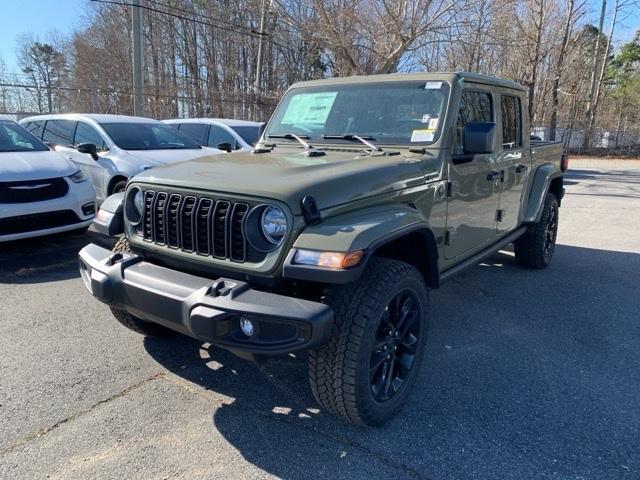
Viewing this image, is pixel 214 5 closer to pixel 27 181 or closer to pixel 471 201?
pixel 27 181

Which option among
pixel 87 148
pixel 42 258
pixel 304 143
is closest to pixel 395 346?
pixel 304 143

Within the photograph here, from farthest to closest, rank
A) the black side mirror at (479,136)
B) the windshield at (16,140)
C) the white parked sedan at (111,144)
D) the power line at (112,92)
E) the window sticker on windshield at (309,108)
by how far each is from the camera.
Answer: the power line at (112,92)
the white parked sedan at (111,144)
the windshield at (16,140)
the window sticker on windshield at (309,108)
the black side mirror at (479,136)

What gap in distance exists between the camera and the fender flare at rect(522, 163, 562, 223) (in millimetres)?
5078

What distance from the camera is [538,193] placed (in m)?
5.18

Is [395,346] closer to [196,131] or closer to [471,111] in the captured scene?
[471,111]

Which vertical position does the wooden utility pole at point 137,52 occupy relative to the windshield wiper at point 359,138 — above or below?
above

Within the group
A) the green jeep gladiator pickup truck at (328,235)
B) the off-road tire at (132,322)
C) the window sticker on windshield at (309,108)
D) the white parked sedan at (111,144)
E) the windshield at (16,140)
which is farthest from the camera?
the white parked sedan at (111,144)

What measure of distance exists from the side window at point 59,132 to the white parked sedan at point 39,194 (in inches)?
65.3

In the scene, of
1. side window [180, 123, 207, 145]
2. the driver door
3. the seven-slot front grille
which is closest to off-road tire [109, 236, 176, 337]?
the seven-slot front grille

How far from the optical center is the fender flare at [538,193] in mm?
5078

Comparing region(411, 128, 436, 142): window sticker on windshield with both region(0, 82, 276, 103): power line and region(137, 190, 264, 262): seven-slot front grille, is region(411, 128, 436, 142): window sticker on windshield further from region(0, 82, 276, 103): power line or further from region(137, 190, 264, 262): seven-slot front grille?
region(0, 82, 276, 103): power line

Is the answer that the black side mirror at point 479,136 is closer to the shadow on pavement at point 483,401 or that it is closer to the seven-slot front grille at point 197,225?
the shadow on pavement at point 483,401

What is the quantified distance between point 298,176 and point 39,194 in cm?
425

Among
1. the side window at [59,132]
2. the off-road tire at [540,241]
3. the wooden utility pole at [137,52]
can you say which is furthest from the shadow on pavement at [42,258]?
the wooden utility pole at [137,52]
